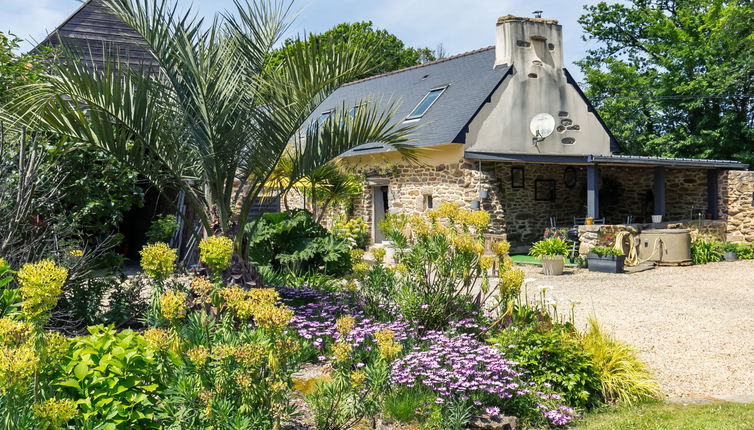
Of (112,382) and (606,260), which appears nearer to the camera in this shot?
(112,382)

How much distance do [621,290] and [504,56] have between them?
7663mm

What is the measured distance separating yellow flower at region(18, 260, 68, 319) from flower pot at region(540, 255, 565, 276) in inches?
414

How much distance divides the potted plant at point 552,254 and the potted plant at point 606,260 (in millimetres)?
568

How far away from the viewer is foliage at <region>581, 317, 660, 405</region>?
4715 millimetres

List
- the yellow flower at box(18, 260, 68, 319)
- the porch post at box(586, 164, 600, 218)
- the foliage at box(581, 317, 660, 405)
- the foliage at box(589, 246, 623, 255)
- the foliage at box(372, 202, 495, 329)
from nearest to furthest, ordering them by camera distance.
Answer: the yellow flower at box(18, 260, 68, 319)
the foliage at box(581, 317, 660, 405)
the foliage at box(372, 202, 495, 329)
the foliage at box(589, 246, 623, 255)
the porch post at box(586, 164, 600, 218)

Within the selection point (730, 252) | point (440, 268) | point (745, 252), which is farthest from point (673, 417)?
point (745, 252)

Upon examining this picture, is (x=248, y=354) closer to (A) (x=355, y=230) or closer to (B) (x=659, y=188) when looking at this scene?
(A) (x=355, y=230)

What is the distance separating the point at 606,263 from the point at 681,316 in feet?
13.9

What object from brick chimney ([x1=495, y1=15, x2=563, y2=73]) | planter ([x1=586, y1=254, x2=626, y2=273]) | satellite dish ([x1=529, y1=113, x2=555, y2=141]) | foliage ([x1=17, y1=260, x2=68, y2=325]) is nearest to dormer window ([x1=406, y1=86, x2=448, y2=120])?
brick chimney ([x1=495, y1=15, x2=563, y2=73])

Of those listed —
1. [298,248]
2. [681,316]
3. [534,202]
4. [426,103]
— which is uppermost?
[426,103]

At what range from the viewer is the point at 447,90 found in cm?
1644

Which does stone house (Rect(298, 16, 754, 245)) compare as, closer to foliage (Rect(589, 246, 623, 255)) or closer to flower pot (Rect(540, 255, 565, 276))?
foliage (Rect(589, 246, 623, 255))

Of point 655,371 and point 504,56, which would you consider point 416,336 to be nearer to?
point 655,371

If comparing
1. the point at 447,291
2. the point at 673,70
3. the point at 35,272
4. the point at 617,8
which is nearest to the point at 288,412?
the point at 35,272
